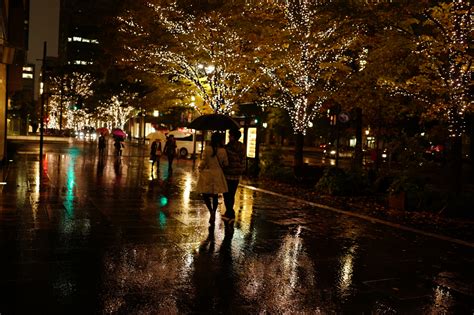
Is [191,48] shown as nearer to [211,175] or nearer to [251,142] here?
[251,142]

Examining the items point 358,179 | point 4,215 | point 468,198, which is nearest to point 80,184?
point 4,215

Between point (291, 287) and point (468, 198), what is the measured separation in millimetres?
8000

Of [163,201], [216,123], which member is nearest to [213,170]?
[216,123]

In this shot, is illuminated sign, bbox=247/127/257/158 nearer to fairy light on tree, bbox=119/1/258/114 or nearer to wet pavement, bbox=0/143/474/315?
fairy light on tree, bbox=119/1/258/114

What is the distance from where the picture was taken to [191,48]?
65.5ft

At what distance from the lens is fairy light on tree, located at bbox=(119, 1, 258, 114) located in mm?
18734

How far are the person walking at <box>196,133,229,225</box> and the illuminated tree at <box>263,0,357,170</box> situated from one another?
578 centimetres

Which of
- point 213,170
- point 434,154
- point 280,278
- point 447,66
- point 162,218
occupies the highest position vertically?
point 447,66

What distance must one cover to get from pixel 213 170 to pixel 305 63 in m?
9.24

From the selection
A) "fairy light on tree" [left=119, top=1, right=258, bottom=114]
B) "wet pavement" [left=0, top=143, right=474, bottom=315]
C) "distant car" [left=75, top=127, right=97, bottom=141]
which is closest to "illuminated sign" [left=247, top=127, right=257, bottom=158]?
"fairy light on tree" [left=119, top=1, right=258, bottom=114]

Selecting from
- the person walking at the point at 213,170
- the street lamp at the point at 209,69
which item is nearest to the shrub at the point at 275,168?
the street lamp at the point at 209,69

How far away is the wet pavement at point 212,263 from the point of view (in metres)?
5.47

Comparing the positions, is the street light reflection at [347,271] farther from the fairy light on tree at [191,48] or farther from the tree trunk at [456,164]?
the fairy light on tree at [191,48]

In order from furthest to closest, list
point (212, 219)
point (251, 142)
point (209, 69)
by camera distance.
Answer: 1. point (209, 69)
2. point (251, 142)
3. point (212, 219)
